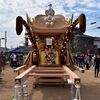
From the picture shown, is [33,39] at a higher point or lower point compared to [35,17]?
lower

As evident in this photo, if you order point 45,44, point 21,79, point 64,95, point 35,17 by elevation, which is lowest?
point 64,95

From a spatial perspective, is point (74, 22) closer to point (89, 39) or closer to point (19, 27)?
point (19, 27)

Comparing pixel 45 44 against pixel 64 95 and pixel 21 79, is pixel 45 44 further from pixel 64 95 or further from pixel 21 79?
pixel 21 79

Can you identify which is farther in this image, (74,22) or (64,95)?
(74,22)

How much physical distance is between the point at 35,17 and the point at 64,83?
3.57 m

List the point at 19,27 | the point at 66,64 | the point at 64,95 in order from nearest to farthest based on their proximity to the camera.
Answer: the point at 64,95 < the point at 19,27 < the point at 66,64

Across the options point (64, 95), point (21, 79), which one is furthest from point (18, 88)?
point (64, 95)

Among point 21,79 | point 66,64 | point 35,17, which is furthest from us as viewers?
point 35,17

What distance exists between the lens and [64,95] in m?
12.8

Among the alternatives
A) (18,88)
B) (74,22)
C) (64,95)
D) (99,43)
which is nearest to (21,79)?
(18,88)

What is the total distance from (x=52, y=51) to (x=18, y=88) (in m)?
7.70

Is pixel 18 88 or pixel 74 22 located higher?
pixel 74 22

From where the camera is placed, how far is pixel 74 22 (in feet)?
48.6

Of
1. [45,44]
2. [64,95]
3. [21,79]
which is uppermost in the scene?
[45,44]
